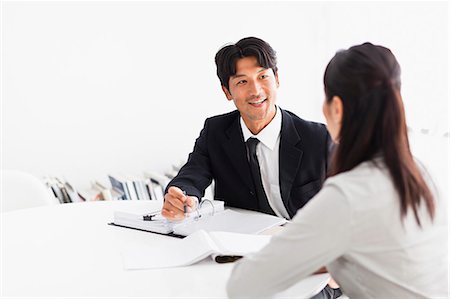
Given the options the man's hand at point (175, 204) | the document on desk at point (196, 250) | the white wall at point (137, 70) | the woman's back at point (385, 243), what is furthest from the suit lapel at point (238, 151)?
the white wall at point (137, 70)

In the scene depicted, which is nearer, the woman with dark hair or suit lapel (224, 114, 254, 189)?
the woman with dark hair

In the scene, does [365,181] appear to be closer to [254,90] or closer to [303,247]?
[303,247]

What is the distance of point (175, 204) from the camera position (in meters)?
1.78

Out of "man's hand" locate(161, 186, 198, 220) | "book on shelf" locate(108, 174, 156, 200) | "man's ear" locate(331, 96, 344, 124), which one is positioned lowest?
"book on shelf" locate(108, 174, 156, 200)

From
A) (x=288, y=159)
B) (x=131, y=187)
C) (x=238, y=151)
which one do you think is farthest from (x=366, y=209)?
(x=131, y=187)

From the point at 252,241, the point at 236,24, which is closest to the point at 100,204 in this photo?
the point at 252,241

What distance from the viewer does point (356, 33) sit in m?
3.29

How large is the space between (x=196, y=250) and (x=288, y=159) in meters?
0.54

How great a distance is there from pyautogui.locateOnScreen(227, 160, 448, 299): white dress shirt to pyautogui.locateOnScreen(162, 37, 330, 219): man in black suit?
2.44ft

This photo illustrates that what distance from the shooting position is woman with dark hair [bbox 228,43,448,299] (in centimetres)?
105

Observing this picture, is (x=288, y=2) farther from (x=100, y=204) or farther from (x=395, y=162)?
(x=395, y=162)

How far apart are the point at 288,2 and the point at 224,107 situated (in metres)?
0.74

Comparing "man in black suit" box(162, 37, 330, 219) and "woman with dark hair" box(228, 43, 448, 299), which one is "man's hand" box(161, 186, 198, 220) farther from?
"woman with dark hair" box(228, 43, 448, 299)

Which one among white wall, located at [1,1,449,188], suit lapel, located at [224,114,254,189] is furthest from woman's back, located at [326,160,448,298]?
white wall, located at [1,1,449,188]
